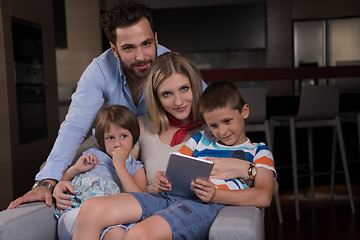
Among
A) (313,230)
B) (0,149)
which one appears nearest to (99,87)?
(0,149)

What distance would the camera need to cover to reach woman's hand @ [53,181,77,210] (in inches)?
62.1

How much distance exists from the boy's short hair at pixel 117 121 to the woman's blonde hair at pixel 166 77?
4.0 inches

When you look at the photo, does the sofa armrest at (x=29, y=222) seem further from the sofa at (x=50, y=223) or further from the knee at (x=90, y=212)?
the knee at (x=90, y=212)

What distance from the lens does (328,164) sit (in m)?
4.29

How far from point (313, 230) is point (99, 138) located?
1.98 metres

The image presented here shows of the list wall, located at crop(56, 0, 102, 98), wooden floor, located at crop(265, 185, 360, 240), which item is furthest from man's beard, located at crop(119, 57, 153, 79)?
wall, located at crop(56, 0, 102, 98)

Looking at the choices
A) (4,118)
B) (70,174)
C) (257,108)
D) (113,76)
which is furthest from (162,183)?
(4,118)

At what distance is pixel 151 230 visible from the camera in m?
1.31

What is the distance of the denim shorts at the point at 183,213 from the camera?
53.9 inches

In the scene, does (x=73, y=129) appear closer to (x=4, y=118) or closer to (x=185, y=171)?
(x=185, y=171)

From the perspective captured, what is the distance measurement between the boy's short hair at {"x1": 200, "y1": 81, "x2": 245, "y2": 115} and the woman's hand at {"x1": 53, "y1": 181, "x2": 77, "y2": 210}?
1.94 feet

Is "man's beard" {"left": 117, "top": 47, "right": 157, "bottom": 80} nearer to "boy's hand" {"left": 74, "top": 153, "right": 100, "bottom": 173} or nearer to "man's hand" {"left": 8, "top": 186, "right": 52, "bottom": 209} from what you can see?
"boy's hand" {"left": 74, "top": 153, "right": 100, "bottom": 173}

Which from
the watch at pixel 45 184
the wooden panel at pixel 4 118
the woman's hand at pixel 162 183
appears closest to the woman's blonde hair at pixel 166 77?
the woman's hand at pixel 162 183

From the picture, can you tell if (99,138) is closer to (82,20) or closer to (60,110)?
(60,110)
